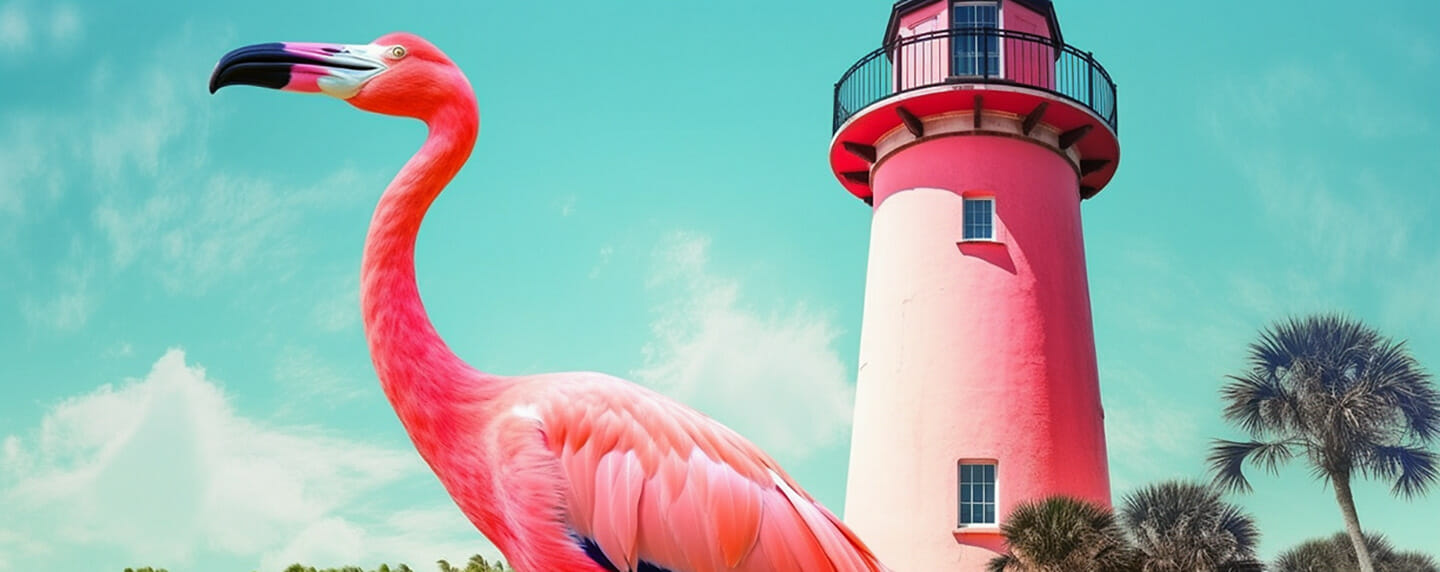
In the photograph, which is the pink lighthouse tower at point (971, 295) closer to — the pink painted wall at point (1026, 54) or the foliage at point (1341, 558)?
the pink painted wall at point (1026, 54)

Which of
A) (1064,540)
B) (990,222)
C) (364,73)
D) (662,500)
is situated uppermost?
(990,222)

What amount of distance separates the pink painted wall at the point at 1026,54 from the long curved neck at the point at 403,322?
16773 millimetres

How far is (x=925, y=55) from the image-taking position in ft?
68.9

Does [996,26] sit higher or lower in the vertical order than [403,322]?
higher

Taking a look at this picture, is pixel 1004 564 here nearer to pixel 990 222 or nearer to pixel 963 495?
pixel 963 495

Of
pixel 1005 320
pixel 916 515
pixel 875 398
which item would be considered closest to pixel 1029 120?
pixel 1005 320

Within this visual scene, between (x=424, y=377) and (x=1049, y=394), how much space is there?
15356 millimetres

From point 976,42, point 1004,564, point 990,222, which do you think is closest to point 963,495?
point 1004,564

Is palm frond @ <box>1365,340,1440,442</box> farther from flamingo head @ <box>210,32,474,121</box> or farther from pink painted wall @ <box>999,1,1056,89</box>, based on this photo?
flamingo head @ <box>210,32,474,121</box>

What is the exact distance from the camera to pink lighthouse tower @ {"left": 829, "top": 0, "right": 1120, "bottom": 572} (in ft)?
60.6

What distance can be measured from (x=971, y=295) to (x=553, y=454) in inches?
603

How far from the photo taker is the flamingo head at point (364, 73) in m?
4.52

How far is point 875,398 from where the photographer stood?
19.6m

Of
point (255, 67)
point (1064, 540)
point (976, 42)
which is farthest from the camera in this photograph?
point (976, 42)
